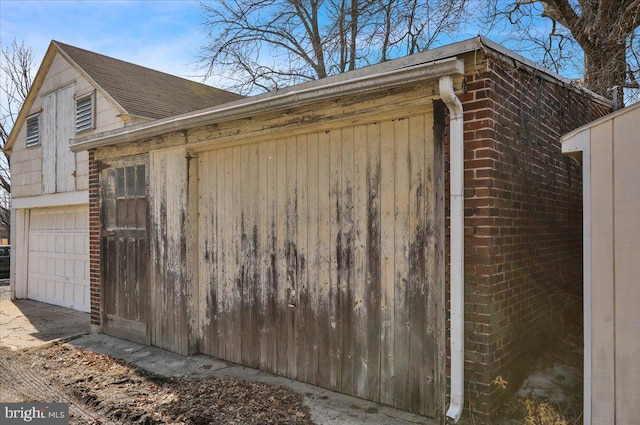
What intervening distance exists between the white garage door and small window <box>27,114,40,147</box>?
5.08 feet

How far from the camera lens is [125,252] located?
19.8ft

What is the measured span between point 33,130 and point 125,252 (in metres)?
6.02

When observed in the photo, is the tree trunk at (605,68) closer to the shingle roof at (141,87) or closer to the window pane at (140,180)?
the window pane at (140,180)

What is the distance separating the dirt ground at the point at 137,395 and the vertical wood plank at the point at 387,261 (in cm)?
73

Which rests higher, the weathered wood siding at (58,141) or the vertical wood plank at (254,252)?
the weathered wood siding at (58,141)

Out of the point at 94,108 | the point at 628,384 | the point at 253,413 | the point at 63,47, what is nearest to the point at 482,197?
the point at 628,384

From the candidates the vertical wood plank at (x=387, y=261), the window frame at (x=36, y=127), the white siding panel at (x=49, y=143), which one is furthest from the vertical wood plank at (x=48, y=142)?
the vertical wood plank at (x=387, y=261)

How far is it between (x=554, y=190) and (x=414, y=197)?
193cm

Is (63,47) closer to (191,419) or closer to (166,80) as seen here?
(166,80)

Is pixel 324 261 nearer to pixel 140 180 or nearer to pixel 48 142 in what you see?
pixel 140 180

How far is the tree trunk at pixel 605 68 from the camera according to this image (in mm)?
6867

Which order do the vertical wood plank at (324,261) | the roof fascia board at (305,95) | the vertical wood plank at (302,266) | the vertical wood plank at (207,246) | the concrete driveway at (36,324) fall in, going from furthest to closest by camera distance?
the concrete driveway at (36,324)
the vertical wood plank at (207,246)
the vertical wood plank at (302,266)
the vertical wood plank at (324,261)
the roof fascia board at (305,95)

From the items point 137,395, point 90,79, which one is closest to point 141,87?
point 90,79

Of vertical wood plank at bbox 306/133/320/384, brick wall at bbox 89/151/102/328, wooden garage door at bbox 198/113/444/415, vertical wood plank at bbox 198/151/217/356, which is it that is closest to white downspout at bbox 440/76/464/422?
wooden garage door at bbox 198/113/444/415
